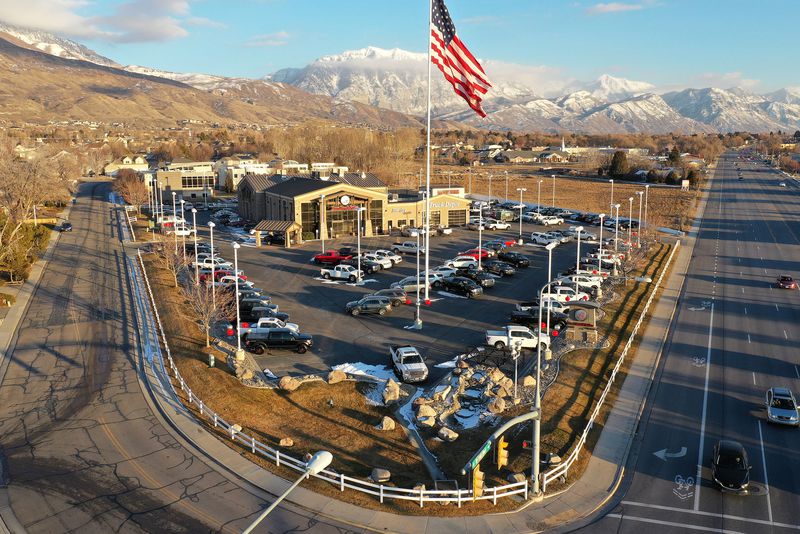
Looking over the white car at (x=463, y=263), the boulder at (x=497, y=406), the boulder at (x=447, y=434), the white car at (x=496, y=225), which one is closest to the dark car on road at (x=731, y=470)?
the boulder at (x=497, y=406)

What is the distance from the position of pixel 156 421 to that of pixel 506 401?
14.9m

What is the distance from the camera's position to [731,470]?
2064cm

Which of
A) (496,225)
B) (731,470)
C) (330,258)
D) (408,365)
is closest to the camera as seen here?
(731,470)

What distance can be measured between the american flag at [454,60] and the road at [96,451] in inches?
853

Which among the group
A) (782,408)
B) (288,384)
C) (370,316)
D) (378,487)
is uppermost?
(370,316)

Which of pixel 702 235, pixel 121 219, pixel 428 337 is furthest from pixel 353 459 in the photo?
pixel 121 219

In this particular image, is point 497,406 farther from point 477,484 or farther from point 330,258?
point 330,258

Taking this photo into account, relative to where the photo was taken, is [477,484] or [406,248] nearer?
[477,484]

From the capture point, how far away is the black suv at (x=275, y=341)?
34156mm

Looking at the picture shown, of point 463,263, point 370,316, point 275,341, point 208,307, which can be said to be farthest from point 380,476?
point 463,263

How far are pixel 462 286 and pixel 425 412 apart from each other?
2228 centimetres

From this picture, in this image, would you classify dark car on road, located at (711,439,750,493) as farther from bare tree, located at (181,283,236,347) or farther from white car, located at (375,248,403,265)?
white car, located at (375,248,403,265)

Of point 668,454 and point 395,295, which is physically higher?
point 395,295

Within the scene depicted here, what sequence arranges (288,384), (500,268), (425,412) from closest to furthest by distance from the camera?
(425,412) → (288,384) → (500,268)
